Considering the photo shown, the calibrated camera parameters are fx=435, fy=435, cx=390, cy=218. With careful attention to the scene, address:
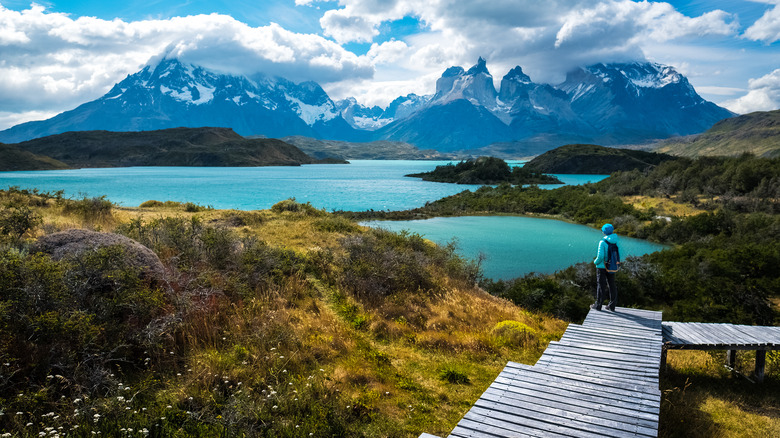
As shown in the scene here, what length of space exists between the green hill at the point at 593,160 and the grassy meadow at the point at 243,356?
5995 inches

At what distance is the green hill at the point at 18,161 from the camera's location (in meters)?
144

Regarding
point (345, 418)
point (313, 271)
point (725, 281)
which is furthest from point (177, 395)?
point (725, 281)

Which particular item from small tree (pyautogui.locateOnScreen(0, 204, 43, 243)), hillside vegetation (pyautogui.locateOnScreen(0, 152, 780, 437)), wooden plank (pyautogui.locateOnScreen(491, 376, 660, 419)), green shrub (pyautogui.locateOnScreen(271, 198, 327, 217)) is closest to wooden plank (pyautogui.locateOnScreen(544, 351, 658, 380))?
hillside vegetation (pyautogui.locateOnScreen(0, 152, 780, 437))

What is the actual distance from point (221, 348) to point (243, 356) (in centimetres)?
59

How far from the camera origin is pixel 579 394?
669 cm

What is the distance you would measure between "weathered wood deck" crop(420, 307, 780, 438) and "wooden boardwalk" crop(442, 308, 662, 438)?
0.01 m

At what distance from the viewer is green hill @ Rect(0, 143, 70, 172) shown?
144 m

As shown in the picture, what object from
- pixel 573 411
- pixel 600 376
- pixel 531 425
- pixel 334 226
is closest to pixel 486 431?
pixel 531 425

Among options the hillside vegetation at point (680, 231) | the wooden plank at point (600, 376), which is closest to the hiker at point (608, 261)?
the wooden plank at point (600, 376)

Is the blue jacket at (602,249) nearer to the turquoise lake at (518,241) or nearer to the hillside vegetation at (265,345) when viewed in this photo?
the hillside vegetation at (265,345)

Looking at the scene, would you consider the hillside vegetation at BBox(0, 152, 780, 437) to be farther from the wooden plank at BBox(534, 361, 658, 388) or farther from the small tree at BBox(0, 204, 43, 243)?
the wooden plank at BBox(534, 361, 658, 388)

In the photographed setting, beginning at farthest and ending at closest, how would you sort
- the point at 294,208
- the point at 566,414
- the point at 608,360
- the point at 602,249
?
the point at 294,208, the point at 602,249, the point at 608,360, the point at 566,414

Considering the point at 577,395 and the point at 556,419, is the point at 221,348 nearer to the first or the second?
the point at 556,419

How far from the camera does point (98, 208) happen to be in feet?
70.9
